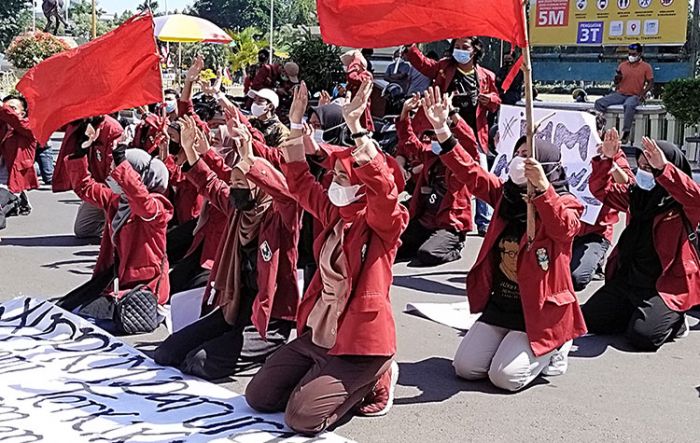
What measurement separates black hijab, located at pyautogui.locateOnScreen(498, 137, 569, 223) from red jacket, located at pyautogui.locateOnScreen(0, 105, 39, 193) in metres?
7.63

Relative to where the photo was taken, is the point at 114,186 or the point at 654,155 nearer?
the point at 654,155

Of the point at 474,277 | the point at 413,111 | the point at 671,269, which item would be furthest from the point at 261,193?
the point at 413,111

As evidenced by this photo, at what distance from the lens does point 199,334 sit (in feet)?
20.3

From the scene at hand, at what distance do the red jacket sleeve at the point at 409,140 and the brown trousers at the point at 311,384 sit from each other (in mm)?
4906

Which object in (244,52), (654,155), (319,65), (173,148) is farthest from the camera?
(244,52)

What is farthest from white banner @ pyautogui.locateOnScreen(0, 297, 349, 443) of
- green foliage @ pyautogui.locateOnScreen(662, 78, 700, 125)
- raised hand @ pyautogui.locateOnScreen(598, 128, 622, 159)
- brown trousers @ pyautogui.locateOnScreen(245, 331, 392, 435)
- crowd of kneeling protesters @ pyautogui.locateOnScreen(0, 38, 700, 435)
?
green foliage @ pyautogui.locateOnScreen(662, 78, 700, 125)

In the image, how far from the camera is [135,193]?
6840 millimetres

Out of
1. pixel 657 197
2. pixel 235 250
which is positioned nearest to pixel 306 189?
pixel 235 250

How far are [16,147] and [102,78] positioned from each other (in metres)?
5.28

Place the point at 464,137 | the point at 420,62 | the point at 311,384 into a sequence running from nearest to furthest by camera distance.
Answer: the point at 311,384, the point at 464,137, the point at 420,62

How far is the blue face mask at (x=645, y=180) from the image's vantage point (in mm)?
6643

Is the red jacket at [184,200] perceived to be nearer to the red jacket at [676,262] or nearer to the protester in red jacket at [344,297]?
the protester in red jacket at [344,297]

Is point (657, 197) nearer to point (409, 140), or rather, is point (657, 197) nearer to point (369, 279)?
point (369, 279)

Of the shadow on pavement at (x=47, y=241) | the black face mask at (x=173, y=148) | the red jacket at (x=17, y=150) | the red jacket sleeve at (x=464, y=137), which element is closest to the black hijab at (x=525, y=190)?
the red jacket sleeve at (x=464, y=137)
